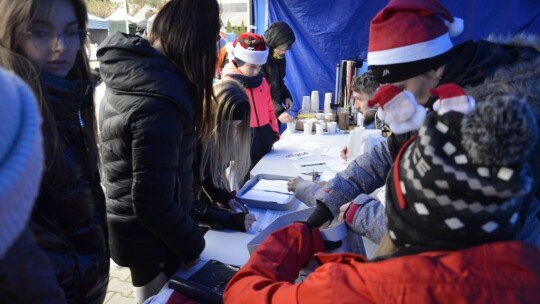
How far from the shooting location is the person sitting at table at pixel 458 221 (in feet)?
1.68

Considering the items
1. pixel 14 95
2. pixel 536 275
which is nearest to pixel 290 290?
pixel 536 275

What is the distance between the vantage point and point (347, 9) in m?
4.66

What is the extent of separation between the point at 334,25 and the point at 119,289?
4.05 meters

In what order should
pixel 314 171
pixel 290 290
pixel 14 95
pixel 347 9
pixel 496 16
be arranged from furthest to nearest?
1. pixel 347 9
2. pixel 496 16
3. pixel 314 171
4. pixel 290 290
5. pixel 14 95

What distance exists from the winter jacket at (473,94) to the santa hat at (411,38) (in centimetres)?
7

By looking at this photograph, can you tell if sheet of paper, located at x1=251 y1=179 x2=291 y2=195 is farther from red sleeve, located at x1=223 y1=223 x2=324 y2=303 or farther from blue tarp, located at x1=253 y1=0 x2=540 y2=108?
blue tarp, located at x1=253 y1=0 x2=540 y2=108

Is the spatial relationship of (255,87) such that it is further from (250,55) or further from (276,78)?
(276,78)

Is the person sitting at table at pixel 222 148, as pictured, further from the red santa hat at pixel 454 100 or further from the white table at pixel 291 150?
the red santa hat at pixel 454 100

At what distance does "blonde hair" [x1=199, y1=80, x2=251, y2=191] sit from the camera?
1.76m

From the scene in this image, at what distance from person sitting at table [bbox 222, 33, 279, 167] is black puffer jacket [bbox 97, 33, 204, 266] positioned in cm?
152

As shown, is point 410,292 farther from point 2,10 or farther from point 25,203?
point 2,10

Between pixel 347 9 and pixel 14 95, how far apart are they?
4.84 meters

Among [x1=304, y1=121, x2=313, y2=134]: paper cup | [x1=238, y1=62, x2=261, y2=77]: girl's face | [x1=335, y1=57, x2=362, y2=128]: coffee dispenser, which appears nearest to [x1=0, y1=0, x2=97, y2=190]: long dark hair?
[x1=238, y1=62, x2=261, y2=77]: girl's face

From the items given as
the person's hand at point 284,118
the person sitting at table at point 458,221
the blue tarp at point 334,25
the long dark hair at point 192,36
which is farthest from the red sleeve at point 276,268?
the blue tarp at point 334,25
